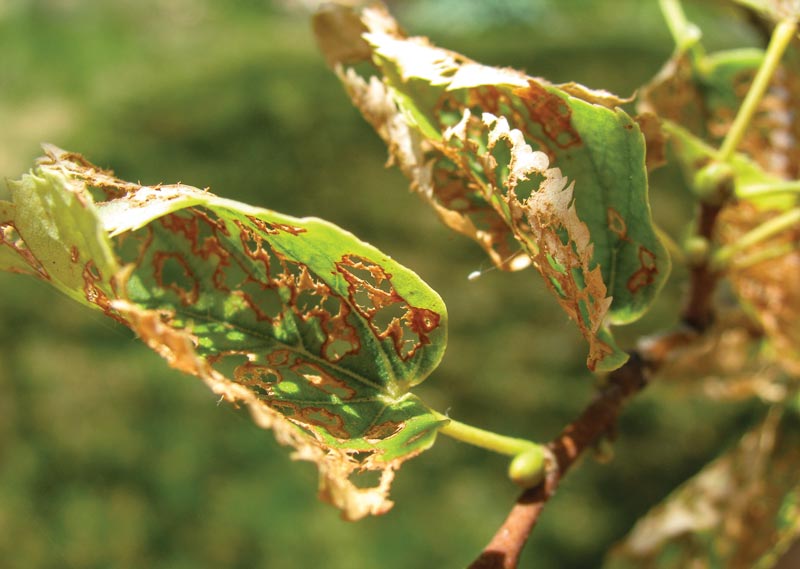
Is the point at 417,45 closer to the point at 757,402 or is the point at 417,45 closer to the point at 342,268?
the point at 342,268

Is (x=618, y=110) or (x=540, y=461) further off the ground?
(x=618, y=110)

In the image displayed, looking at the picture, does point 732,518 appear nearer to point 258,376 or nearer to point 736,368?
point 736,368

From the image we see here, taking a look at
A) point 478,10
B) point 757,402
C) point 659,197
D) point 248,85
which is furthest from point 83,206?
point 478,10

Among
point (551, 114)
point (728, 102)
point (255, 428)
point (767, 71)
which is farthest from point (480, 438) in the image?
point (255, 428)

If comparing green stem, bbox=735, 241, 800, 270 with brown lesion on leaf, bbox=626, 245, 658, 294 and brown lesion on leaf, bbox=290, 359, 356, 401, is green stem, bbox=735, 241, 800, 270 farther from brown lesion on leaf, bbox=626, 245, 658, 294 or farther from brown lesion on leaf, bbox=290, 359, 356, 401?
brown lesion on leaf, bbox=290, 359, 356, 401

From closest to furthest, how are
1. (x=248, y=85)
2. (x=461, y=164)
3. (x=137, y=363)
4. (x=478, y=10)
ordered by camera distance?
1. (x=461, y=164)
2. (x=137, y=363)
3. (x=248, y=85)
4. (x=478, y=10)

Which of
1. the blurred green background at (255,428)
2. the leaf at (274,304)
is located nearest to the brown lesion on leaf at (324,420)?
the leaf at (274,304)

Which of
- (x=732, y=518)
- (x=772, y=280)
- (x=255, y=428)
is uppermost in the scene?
(x=772, y=280)
